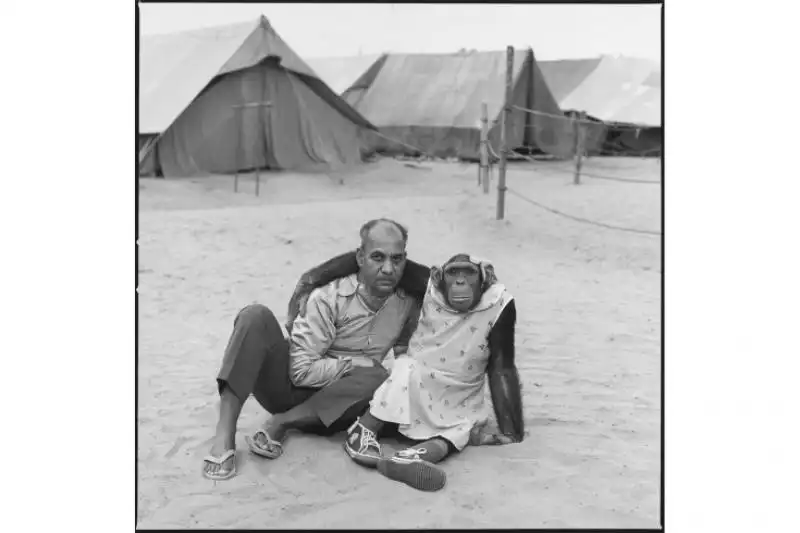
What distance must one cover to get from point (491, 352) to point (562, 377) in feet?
2.56

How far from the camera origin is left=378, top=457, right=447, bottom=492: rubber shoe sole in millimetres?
Result: 3068

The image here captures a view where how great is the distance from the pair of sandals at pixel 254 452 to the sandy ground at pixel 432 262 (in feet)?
0.12

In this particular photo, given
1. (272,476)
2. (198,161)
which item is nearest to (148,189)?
(198,161)

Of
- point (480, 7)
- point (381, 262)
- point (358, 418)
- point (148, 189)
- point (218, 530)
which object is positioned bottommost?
point (218, 530)

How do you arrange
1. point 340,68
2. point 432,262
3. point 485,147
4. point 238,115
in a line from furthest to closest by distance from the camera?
point 485,147 → point 238,115 → point 340,68 → point 432,262

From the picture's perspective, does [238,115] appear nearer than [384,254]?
No

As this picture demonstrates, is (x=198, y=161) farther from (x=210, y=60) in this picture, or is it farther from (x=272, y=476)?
(x=272, y=476)

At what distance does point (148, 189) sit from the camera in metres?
5.35

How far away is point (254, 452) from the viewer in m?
3.27

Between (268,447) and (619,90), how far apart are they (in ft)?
14.5

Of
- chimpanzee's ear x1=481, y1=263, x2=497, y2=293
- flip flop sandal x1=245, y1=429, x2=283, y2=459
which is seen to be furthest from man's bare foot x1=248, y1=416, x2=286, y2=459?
chimpanzee's ear x1=481, y1=263, x2=497, y2=293

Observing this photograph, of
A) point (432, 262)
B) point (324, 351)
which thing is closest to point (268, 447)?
point (324, 351)

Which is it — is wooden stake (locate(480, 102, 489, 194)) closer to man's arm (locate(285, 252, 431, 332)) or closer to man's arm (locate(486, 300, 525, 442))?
man's arm (locate(285, 252, 431, 332))

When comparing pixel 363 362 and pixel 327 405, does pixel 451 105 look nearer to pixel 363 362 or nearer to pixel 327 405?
pixel 363 362
